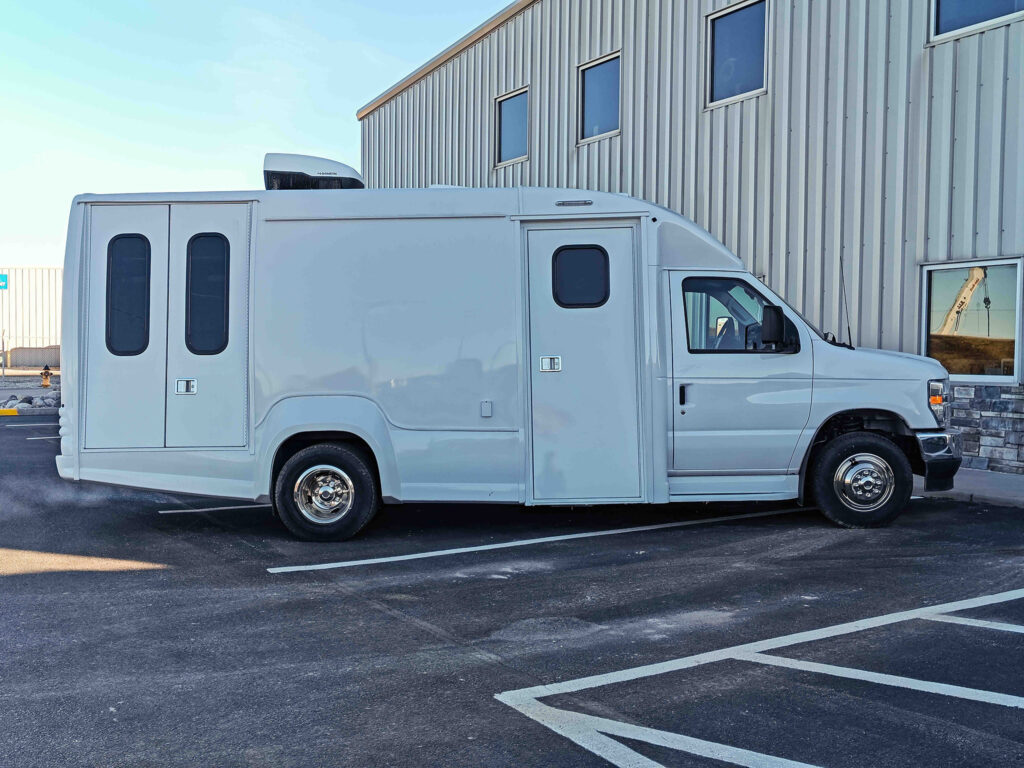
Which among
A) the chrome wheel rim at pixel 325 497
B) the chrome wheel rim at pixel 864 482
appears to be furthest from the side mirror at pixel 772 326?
the chrome wheel rim at pixel 325 497

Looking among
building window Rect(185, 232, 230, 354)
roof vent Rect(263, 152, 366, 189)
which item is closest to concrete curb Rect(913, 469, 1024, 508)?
roof vent Rect(263, 152, 366, 189)

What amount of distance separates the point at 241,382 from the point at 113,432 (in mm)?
1117

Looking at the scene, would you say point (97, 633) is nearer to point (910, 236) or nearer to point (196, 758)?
point (196, 758)

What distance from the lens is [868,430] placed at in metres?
7.94

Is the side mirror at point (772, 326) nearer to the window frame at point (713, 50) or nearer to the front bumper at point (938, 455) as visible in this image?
the front bumper at point (938, 455)

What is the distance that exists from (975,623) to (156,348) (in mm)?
6147

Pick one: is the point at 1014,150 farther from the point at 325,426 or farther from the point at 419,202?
the point at 325,426

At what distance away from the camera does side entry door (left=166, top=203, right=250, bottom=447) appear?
739 cm

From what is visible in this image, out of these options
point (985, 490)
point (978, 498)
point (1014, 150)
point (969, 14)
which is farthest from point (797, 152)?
point (978, 498)

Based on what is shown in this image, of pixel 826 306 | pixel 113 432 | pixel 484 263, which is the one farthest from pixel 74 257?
pixel 826 306

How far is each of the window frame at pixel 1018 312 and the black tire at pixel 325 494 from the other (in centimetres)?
744

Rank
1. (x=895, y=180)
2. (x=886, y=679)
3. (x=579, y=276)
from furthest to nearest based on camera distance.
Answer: (x=895, y=180) → (x=579, y=276) → (x=886, y=679)

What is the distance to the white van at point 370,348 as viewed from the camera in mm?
7383

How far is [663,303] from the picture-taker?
758 cm
